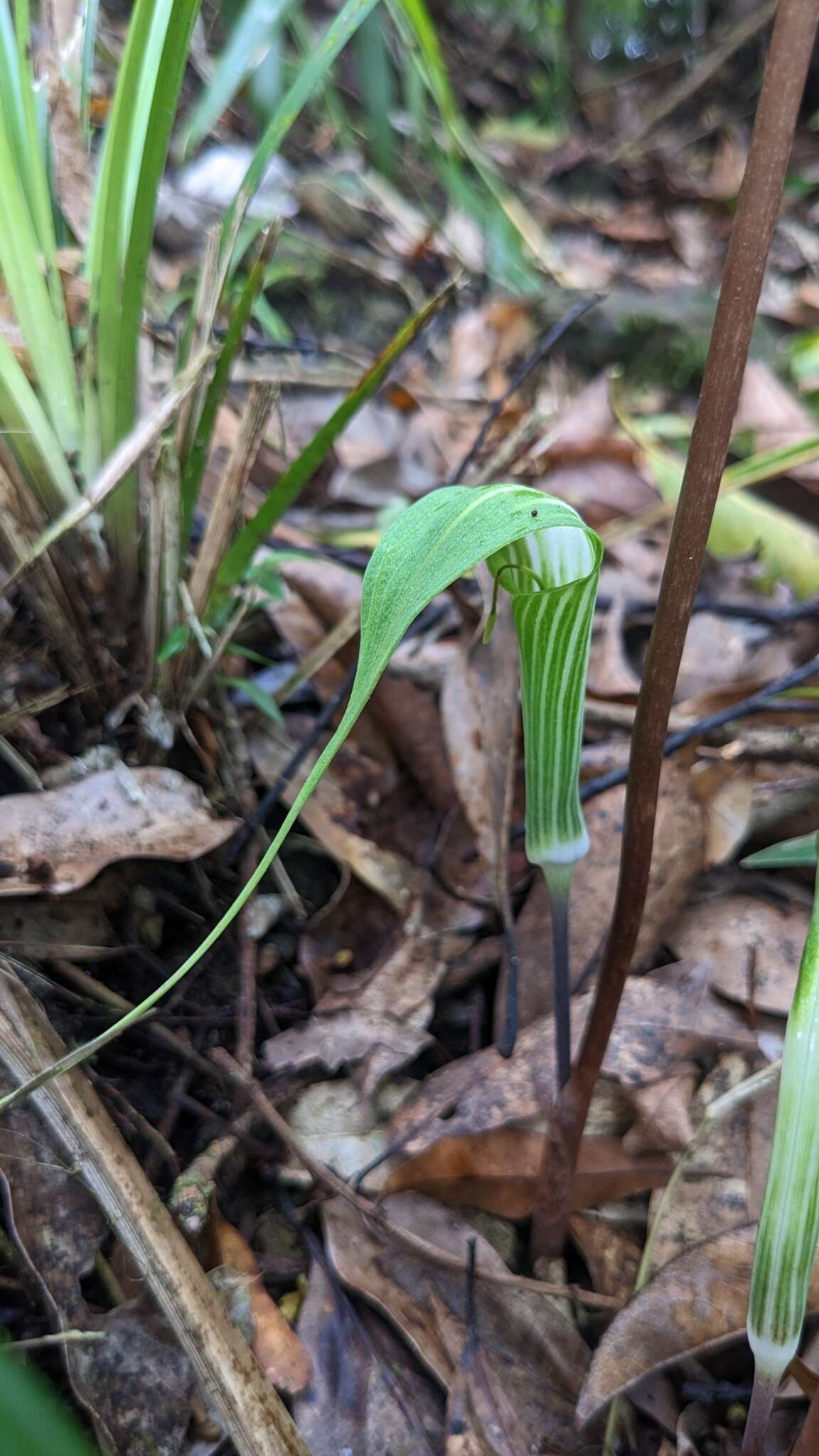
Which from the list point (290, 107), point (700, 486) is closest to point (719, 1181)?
point (700, 486)

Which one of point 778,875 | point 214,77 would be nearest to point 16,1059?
point 778,875

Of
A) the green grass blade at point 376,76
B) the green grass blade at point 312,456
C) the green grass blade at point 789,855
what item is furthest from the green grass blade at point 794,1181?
the green grass blade at point 376,76

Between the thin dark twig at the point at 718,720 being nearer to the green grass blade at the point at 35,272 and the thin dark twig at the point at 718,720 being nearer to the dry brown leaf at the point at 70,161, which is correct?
the green grass blade at the point at 35,272

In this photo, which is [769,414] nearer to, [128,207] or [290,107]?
[290,107]

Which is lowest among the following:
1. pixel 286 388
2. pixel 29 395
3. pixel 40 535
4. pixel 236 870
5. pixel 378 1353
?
pixel 378 1353

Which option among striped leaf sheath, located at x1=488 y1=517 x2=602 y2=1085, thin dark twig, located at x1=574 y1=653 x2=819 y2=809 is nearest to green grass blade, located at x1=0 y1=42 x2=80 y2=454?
striped leaf sheath, located at x1=488 y1=517 x2=602 y2=1085

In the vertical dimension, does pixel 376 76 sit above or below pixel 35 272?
above

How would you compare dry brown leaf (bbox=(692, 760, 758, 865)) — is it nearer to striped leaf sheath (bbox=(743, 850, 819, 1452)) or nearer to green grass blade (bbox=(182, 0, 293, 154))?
striped leaf sheath (bbox=(743, 850, 819, 1452))

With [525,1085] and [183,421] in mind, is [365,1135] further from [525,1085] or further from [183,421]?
[183,421]
